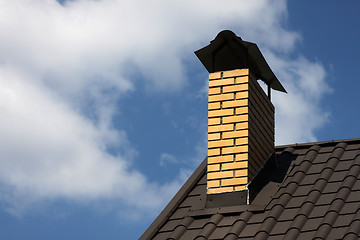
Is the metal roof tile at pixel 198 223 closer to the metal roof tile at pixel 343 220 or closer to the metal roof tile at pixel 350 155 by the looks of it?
the metal roof tile at pixel 343 220

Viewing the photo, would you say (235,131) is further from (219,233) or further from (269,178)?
(219,233)

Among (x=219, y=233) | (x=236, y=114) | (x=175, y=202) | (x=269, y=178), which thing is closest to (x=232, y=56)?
(x=236, y=114)

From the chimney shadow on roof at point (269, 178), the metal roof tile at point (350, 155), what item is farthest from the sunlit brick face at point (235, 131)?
the metal roof tile at point (350, 155)

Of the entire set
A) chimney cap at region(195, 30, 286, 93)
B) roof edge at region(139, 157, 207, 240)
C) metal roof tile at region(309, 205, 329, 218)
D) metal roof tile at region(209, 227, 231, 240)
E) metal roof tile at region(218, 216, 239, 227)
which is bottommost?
metal roof tile at region(209, 227, 231, 240)

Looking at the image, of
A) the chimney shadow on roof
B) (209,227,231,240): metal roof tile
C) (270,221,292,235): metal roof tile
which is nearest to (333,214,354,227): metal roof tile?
(270,221,292,235): metal roof tile

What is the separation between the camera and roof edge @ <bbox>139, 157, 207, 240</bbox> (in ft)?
30.1

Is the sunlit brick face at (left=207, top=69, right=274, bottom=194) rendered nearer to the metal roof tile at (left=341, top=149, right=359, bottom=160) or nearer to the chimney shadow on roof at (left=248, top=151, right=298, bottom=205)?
the chimney shadow on roof at (left=248, top=151, right=298, bottom=205)

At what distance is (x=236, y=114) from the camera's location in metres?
9.82

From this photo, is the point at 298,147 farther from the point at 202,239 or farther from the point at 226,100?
the point at 202,239

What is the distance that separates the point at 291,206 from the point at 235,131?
1.54 meters

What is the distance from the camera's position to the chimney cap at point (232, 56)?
10.4 m

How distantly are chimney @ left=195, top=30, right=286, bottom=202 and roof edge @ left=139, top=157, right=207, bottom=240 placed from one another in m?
0.55

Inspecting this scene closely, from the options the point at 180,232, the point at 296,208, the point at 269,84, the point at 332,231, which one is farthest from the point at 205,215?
the point at 269,84

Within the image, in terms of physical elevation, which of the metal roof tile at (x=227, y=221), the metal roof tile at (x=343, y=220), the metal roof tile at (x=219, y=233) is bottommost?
the metal roof tile at (x=343, y=220)
